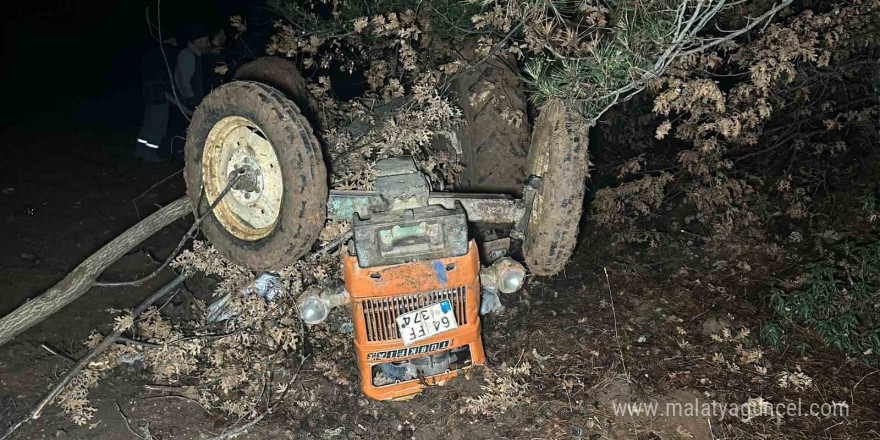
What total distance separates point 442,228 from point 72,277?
3.01m

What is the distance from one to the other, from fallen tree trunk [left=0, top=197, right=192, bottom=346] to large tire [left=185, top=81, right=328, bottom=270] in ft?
3.61

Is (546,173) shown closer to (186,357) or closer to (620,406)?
(620,406)

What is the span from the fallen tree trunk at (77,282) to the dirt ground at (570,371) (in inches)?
14.9

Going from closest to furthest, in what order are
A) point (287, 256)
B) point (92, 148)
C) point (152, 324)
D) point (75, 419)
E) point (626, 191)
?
point (287, 256)
point (75, 419)
point (152, 324)
point (626, 191)
point (92, 148)

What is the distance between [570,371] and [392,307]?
1590 millimetres

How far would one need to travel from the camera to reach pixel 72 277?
14.5 ft

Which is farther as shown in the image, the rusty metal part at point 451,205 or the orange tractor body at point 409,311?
the rusty metal part at point 451,205

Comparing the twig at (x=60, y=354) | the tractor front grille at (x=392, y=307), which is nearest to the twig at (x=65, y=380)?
the twig at (x=60, y=354)

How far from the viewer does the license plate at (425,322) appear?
3.45 meters

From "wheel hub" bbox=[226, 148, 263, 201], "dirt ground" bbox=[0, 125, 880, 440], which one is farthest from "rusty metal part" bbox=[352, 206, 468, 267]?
"dirt ground" bbox=[0, 125, 880, 440]

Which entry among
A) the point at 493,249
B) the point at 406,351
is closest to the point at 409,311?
the point at 406,351

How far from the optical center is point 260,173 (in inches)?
141

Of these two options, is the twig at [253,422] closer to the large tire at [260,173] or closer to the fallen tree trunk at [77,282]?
the large tire at [260,173]

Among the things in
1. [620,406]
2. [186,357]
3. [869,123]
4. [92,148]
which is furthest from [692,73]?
[92,148]
